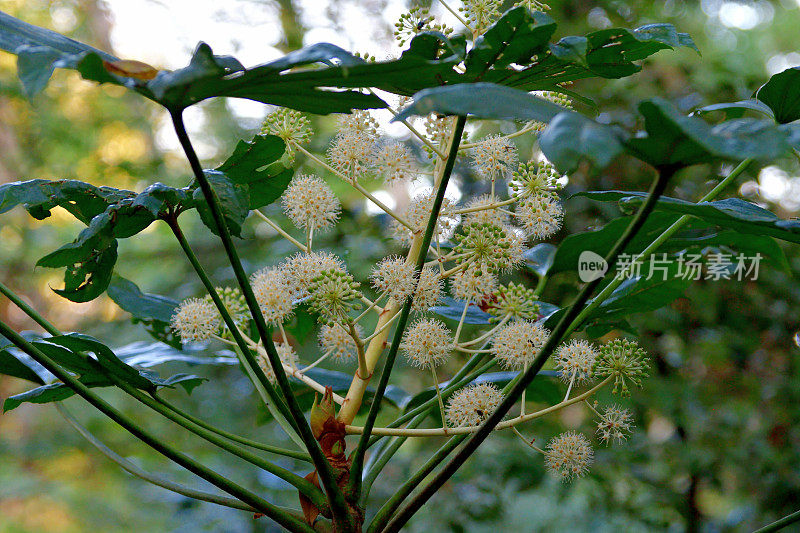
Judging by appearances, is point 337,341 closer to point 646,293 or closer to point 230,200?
point 230,200

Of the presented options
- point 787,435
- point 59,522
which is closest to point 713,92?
point 787,435

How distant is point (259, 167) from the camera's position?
0.71m

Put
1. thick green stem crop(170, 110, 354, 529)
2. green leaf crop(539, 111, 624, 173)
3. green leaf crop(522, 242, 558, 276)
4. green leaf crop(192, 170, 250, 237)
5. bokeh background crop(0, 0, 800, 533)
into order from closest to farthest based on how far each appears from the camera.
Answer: green leaf crop(539, 111, 624, 173), thick green stem crop(170, 110, 354, 529), green leaf crop(192, 170, 250, 237), green leaf crop(522, 242, 558, 276), bokeh background crop(0, 0, 800, 533)

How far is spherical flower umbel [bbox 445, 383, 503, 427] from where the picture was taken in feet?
2.22

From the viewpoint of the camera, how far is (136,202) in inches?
22.6

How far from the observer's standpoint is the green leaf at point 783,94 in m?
0.68

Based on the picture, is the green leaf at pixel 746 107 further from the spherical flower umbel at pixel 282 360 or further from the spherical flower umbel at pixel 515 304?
the spherical flower umbel at pixel 282 360

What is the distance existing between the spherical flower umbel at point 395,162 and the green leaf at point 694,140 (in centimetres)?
36

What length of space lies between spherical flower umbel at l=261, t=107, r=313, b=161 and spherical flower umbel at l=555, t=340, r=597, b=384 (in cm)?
41

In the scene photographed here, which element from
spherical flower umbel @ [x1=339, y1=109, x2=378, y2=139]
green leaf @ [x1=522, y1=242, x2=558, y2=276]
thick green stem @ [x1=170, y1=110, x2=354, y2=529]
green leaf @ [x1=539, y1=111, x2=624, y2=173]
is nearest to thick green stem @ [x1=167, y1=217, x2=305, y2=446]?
thick green stem @ [x1=170, y1=110, x2=354, y2=529]

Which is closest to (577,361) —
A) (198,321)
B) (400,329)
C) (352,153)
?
(400,329)

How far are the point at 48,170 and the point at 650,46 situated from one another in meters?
5.23

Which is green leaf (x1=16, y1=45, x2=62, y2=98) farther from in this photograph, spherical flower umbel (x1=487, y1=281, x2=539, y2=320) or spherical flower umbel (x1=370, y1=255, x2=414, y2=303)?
spherical flower umbel (x1=487, y1=281, x2=539, y2=320)

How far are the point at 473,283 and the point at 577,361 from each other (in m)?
0.17
